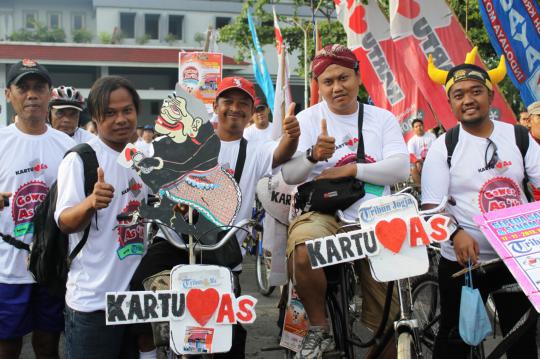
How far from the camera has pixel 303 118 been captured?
3.69m

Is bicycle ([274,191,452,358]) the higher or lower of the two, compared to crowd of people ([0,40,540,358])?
lower

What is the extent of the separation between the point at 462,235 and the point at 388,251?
501 millimetres

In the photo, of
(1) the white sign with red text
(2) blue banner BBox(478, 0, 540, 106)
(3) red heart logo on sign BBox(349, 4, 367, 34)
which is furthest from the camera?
(3) red heart logo on sign BBox(349, 4, 367, 34)

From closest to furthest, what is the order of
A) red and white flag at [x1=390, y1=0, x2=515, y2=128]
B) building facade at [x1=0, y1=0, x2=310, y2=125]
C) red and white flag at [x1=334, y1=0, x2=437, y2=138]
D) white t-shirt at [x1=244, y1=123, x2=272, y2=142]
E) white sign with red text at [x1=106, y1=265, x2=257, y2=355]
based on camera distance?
white sign with red text at [x1=106, y1=265, x2=257, y2=355] < red and white flag at [x1=390, y1=0, x2=515, y2=128] < red and white flag at [x1=334, y1=0, x2=437, y2=138] < white t-shirt at [x1=244, y1=123, x2=272, y2=142] < building facade at [x1=0, y1=0, x2=310, y2=125]

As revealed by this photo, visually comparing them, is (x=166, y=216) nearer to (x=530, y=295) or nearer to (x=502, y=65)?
(x=530, y=295)

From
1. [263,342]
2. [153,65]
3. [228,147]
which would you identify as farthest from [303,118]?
[153,65]

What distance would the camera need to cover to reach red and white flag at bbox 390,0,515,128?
774 cm

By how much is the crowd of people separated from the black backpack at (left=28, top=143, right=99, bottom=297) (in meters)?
0.05

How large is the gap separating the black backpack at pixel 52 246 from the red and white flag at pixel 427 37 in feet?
17.4

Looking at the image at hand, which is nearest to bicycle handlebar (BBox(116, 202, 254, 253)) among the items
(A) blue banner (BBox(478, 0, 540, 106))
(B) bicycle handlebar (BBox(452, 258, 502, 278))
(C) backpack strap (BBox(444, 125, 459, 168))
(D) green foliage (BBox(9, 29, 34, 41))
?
(B) bicycle handlebar (BBox(452, 258, 502, 278))

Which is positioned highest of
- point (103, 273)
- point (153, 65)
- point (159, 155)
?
point (153, 65)

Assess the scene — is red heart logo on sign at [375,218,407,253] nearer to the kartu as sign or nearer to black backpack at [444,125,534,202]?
the kartu as sign

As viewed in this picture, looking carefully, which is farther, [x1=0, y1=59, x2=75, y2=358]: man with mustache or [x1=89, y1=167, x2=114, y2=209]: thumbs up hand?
[x1=0, y1=59, x2=75, y2=358]: man with mustache

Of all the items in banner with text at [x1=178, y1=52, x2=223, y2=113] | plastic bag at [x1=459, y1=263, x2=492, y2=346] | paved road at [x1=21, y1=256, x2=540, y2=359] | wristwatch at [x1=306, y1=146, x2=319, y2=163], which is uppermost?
banner with text at [x1=178, y1=52, x2=223, y2=113]
